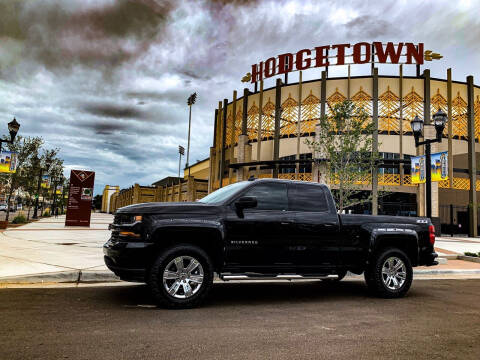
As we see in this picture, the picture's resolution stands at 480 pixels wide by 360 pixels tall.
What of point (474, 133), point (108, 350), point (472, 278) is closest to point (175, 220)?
point (108, 350)

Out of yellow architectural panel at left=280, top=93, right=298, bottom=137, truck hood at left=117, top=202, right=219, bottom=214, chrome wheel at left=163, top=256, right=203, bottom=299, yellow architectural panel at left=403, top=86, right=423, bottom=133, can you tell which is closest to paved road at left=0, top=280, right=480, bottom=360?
chrome wheel at left=163, top=256, right=203, bottom=299

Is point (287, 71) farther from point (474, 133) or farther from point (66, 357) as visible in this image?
point (66, 357)

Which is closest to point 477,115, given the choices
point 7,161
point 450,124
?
point 450,124

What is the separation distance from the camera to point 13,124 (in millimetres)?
19422

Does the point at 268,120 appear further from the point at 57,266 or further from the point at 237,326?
the point at 237,326

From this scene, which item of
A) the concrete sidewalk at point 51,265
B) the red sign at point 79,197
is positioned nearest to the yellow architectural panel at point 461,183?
the red sign at point 79,197

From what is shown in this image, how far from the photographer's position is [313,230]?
6559 millimetres

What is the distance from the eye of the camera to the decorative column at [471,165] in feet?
107

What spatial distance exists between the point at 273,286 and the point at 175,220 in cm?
337

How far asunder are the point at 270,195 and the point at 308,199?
74cm

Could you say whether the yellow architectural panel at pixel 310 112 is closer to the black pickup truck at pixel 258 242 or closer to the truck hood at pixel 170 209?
the black pickup truck at pixel 258 242

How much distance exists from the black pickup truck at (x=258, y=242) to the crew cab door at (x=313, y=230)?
2cm

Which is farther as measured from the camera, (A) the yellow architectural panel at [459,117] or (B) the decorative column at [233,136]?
(B) the decorative column at [233,136]

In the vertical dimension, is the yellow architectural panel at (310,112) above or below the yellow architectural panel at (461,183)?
above
